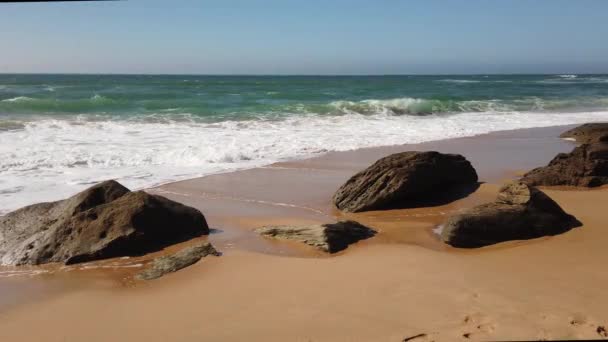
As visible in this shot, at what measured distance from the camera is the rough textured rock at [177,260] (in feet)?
15.3

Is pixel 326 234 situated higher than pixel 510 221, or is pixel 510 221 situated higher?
A: pixel 510 221

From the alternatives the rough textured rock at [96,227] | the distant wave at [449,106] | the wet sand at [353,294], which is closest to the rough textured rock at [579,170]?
the wet sand at [353,294]

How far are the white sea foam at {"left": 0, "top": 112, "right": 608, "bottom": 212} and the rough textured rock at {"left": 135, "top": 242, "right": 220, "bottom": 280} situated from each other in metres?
3.30


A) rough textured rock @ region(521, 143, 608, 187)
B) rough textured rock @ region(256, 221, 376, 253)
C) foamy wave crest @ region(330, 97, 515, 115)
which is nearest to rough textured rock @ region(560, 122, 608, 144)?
rough textured rock @ region(521, 143, 608, 187)

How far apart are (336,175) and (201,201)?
2584 mm

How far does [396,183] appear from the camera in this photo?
22.3ft

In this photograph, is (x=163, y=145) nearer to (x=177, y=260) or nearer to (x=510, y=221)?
(x=177, y=260)

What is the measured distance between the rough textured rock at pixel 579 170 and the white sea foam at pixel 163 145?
4812 mm

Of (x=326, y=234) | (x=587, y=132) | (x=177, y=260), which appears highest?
(x=587, y=132)

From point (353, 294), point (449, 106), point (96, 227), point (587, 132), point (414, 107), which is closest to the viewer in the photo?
point (353, 294)

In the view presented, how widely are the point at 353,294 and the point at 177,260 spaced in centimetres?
178

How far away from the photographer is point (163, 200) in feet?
19.4

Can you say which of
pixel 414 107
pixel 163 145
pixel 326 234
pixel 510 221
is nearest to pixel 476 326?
pixel 326 234

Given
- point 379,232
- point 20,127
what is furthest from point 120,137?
point 379,232
